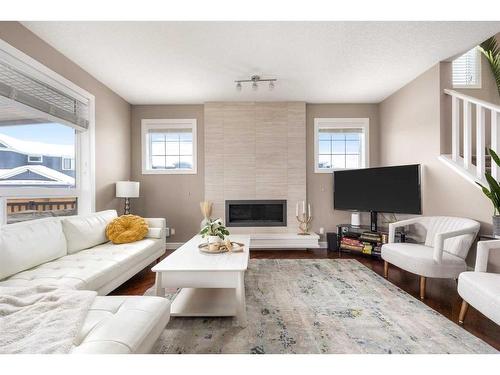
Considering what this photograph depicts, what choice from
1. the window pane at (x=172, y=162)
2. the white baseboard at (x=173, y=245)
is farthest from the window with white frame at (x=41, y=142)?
the white baseboard at (x=173, y=245)

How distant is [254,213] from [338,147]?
78.8 inches

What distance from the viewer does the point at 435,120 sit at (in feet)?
10.3

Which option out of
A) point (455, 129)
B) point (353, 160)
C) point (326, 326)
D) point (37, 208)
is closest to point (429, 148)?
point (455, 129)

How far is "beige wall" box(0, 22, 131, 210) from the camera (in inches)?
92.7

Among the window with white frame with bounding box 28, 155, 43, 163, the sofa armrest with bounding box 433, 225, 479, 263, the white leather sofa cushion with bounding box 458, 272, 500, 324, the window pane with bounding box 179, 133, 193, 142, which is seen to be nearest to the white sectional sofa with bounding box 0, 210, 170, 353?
the window with white frame with bounding box 28, 155, 43, 163

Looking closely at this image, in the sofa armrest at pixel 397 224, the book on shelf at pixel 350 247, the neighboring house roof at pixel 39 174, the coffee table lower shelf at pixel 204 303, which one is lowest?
the coffee table lower shelf at pixel 204 303

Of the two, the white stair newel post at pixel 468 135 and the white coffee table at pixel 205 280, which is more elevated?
the white stair newel post at pixel 468 135

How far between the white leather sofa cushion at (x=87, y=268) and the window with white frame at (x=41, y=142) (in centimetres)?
73

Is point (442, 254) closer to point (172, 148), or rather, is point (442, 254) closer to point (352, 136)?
point (352, 136)

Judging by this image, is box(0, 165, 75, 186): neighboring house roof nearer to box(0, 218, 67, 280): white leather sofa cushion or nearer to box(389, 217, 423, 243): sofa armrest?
box(0, 218, 67, 280): white leather sofa cushion

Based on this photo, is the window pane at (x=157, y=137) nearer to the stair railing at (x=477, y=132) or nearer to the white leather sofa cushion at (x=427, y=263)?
A: the white leather sofa cushion at (x=427, y=263)

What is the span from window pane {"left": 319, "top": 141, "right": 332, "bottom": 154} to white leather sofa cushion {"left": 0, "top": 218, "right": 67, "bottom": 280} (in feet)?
13.3

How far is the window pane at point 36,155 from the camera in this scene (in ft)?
7.54

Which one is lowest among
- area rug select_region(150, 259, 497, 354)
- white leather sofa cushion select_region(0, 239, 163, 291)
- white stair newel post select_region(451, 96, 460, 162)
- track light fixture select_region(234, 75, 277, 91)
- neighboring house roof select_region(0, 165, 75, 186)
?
area rug select_region(150, 259, 497, 354)
